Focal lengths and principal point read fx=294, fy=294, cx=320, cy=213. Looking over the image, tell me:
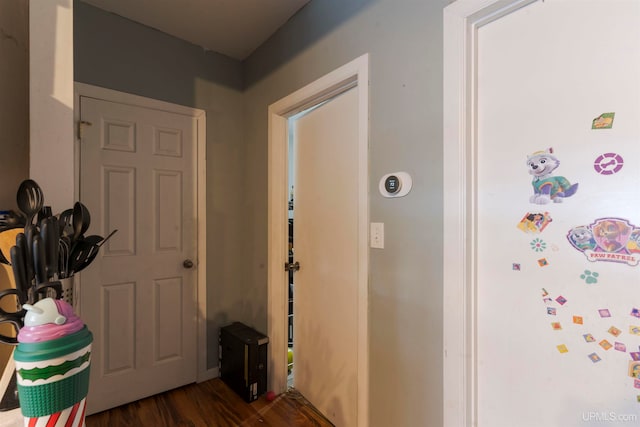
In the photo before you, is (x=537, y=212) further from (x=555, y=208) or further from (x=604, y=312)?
(x=604, y=312)

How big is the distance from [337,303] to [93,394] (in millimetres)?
1603

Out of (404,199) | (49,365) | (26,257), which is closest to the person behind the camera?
(49,365)

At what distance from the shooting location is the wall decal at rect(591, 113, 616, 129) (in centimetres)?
80

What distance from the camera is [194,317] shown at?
2162 millimetres

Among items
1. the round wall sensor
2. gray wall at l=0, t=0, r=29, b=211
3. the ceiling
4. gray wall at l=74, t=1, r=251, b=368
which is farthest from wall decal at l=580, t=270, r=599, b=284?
gray wall at l=74, t=1, r=251, b=368

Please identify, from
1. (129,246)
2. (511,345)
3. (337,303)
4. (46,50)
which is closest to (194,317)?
(129,246)

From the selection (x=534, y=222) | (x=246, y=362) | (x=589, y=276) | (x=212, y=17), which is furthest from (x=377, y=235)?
(x=212, y=17)

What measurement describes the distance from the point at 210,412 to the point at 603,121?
91.6 inches

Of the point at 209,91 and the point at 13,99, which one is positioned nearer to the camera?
the point at 13,99

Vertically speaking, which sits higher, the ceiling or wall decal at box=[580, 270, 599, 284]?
the ceiling

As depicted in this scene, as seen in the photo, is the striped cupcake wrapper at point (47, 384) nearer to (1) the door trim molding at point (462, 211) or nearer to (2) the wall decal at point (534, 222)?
(1) the door trim molding at point (462, 211)

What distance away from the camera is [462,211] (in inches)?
40.7

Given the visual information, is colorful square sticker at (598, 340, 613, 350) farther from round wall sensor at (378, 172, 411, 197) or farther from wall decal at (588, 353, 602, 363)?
round wall sensor at (378, 172, 411, 197)

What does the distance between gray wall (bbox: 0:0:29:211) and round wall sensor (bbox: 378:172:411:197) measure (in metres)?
1.31
